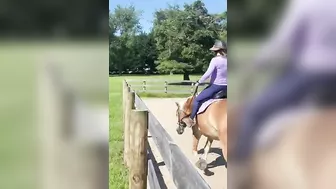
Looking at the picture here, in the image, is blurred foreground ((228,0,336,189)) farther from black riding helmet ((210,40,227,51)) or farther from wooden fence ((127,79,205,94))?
wooden fence ((127,79,205,94))

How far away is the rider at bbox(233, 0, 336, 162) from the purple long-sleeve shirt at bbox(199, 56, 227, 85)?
0.07 m

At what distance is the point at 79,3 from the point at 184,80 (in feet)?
0.92

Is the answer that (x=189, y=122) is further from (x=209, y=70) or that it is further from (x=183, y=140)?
(x=209, y=70)

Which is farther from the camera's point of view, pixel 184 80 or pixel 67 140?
pixel 184 80

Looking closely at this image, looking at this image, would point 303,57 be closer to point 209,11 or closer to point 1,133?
point 209,11

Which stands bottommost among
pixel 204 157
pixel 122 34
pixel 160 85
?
pixel 204 157

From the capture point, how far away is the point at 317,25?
2.18 ft

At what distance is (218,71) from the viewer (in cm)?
78

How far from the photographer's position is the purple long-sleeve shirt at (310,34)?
0.67m

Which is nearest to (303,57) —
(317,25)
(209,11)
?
(317,25)

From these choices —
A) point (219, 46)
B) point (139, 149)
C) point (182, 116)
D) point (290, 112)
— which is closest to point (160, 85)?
point (219, 46)

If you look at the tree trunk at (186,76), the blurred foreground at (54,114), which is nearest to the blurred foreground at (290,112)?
the tree trunk at (186,76)

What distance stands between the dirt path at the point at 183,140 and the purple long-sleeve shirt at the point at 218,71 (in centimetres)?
22

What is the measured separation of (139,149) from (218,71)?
1.83 ft
